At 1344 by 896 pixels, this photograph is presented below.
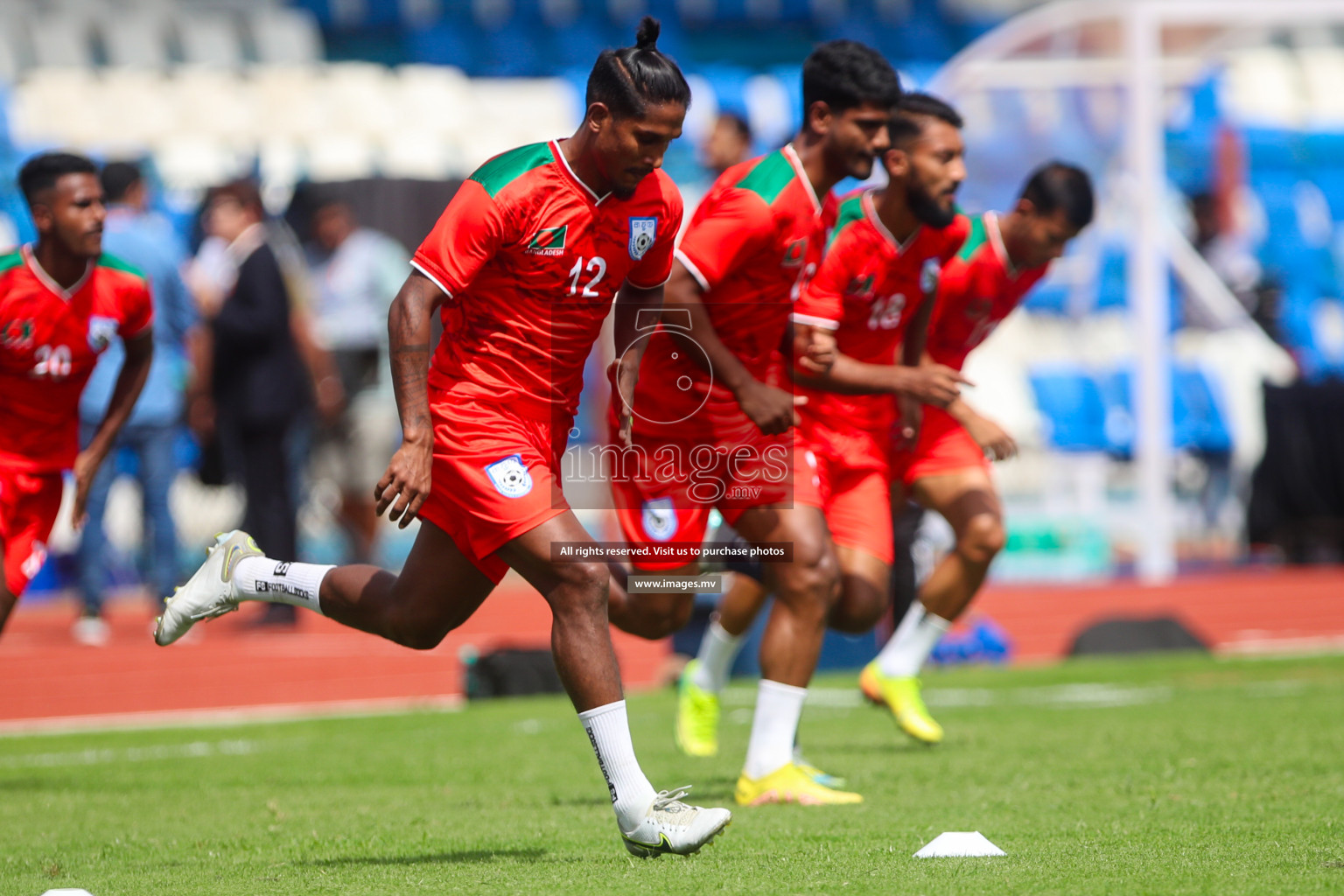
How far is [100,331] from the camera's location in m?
7.22

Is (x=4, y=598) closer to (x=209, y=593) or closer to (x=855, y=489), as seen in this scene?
(x=209, y=593)

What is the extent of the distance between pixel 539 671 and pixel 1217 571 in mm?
7618

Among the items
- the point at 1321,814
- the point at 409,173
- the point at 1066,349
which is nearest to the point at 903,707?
the point at 1321,814

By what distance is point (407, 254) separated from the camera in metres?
15.8


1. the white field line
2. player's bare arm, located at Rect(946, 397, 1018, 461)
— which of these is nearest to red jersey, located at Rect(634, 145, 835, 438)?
player's bare arm, located at Rect(946, 397, 1018, 461)

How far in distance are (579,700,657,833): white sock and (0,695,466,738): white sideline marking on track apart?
5.29m

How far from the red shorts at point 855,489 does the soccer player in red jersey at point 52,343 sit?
9.97ft

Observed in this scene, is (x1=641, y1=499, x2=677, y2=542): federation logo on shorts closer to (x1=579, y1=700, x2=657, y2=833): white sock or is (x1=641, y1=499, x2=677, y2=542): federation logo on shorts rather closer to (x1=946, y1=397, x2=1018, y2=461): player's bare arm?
(x1=579, y1=700, x2=657, y2=833): white sock

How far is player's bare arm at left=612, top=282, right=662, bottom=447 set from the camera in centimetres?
Result: 564

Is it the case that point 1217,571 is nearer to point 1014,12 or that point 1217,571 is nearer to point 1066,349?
point 1066,349

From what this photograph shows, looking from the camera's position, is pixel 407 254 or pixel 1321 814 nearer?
pixel 1321 814

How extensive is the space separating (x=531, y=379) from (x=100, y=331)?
2.93 meters

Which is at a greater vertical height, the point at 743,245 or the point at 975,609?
the point at 743,245

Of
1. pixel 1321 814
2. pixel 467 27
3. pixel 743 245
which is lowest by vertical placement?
pixel 1321 814
